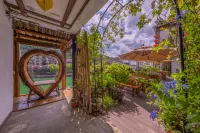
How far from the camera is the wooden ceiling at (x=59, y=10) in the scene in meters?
2.00

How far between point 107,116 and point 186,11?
2456 mm

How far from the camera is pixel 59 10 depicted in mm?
2297

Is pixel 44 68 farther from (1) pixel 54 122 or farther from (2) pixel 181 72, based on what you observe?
(2) pixel 181 72

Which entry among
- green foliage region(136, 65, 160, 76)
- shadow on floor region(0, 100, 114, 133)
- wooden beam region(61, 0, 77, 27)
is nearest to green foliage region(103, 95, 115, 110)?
shadow on floor region(0, 100, 114, 133)

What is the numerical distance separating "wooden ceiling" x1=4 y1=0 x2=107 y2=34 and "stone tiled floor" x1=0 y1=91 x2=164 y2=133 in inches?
96.7

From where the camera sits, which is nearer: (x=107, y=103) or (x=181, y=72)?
(x=181, y=72)

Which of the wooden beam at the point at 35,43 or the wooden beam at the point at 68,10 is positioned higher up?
the wooden beam at the point at 68,10

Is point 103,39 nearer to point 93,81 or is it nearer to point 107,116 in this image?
point 93,81

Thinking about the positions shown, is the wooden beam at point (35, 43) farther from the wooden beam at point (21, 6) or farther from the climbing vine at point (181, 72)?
the climbing vine at point (181, 72)

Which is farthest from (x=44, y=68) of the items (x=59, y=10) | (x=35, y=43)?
(x=59, y=10)

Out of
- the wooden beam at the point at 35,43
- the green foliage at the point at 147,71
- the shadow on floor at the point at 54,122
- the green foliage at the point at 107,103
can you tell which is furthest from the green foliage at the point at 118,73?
the wooden beam at the point at 35,43

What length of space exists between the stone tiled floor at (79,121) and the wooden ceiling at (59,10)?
2.46 meters

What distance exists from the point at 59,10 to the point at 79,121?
101 inches

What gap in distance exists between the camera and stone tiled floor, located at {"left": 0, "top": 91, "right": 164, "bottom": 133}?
210cm
